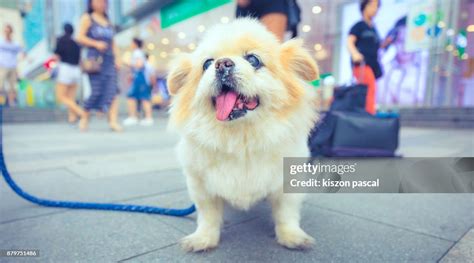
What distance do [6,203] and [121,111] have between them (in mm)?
11896

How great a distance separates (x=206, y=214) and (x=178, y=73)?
716mm

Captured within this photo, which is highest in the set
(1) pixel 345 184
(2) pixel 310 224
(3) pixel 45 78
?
(3) pixel 45 78

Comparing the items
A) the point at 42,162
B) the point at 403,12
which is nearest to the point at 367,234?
the point at 42,162

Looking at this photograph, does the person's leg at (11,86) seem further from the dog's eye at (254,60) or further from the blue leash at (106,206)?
the dog's eye at (254,60)

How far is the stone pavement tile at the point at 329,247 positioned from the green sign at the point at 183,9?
129 centimetres

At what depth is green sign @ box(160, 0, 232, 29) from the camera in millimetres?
1827

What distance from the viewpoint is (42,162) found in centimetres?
340

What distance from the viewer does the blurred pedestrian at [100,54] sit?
17.6 feet

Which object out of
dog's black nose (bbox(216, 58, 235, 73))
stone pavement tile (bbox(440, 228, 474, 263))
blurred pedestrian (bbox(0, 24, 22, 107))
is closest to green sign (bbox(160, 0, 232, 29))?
dog's black nose (bbox(216, 58, 235, 73))

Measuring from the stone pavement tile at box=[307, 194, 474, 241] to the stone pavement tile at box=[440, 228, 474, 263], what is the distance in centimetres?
4

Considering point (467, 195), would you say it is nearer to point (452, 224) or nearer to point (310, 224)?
point (452, 224)

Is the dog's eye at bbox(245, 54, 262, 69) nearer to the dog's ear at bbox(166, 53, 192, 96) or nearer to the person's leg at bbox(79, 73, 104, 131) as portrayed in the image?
the dog's ear at bbox(166, 53, 192, 96)

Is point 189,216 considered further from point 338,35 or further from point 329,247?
point 338,35
